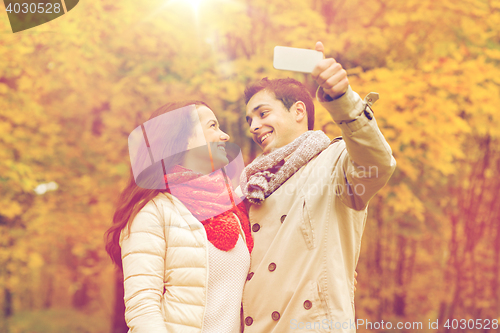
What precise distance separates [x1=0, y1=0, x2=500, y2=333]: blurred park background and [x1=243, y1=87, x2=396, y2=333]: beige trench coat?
1.78m

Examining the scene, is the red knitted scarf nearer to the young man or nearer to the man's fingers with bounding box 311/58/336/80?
the young man

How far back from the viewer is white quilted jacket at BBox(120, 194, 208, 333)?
1.66 m

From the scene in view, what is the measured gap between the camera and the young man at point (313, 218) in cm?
164

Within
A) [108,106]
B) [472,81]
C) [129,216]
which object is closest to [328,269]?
[129,216]

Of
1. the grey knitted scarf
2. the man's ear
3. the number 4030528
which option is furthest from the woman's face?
the number 4030528

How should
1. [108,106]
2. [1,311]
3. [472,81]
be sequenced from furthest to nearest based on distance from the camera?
[1,311]
[108,106]
[472,81]

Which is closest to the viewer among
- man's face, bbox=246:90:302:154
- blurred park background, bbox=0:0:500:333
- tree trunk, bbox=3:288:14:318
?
man's face, bbox=246:90:302:154

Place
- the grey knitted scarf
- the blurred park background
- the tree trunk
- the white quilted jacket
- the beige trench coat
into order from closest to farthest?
the white quilted jacket
the beige trench coat
the grey knitted scarf
the blurred park background
the tree trunk

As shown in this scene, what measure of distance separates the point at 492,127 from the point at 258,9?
2.99 meters

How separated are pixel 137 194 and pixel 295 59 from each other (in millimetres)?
1090

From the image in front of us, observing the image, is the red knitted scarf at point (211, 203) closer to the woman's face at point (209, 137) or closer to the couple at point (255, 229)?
the couple at point (255, 229)

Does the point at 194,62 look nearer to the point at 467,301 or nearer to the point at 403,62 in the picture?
the point at 403,62

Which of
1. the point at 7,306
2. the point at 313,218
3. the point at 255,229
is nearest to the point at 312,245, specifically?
the point at 313,218

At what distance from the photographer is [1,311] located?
7.33 m
